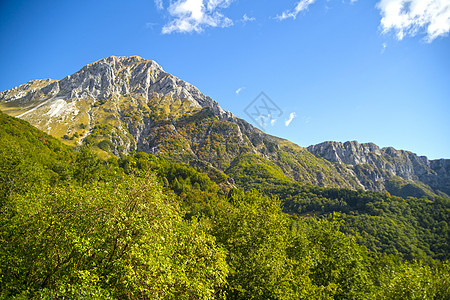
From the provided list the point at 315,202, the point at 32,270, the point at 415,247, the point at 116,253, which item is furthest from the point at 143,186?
the point at 315,202

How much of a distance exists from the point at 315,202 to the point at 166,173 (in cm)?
14251

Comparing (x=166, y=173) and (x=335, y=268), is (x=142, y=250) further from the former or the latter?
(x=166, y=173)

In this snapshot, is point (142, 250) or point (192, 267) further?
point (192, 267)

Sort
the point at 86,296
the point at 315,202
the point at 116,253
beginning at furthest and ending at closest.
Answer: the point at 315,202 → the point at 116,253 → the point at 86,296

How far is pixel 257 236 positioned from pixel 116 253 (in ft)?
46.1

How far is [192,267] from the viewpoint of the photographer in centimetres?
1227

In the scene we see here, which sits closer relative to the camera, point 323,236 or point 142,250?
point 142,250

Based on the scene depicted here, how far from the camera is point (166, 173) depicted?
455 feet

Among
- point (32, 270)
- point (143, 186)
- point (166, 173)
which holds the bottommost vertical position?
point (32, 270)

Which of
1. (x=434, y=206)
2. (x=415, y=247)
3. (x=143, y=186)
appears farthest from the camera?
(x=434, y=206)

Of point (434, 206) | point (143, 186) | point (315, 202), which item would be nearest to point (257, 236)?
point (143, 186)

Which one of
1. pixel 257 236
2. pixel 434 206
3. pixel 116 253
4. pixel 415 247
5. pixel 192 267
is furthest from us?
pixel 434 206

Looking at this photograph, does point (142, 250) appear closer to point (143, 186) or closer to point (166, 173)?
point (143, 186)

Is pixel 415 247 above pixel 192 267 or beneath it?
beneath
